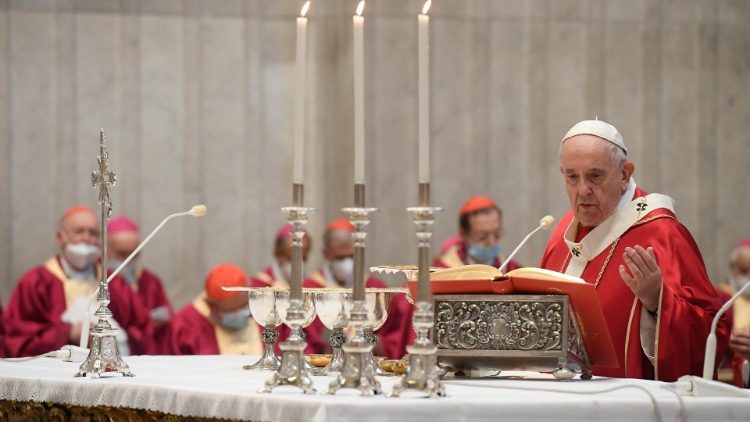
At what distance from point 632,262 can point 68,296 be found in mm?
6791

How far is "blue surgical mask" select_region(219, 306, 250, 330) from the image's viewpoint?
10.5 m

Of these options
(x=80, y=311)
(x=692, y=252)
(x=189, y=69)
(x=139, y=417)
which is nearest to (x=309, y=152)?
(x=189, y=69)

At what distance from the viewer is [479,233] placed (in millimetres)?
10820

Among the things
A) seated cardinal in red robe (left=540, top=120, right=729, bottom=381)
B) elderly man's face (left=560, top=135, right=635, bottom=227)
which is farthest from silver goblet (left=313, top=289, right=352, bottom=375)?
elderly man's face (left=560, top=135, right=635, bottom=227)

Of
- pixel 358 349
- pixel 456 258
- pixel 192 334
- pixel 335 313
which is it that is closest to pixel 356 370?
pixel 358 349

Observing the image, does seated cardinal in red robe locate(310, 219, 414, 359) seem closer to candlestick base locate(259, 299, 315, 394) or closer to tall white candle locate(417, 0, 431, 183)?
candlestick base locate(259, 299, 315, 394)

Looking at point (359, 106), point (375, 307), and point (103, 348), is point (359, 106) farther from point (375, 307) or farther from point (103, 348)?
point (103, 348)

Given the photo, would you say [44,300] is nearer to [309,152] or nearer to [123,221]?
[123,221]

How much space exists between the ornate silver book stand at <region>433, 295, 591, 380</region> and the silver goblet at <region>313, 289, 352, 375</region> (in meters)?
0.33

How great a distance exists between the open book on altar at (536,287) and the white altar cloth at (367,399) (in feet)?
0.54

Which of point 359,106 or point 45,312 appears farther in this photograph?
point 45,312

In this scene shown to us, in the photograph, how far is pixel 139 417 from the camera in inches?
167

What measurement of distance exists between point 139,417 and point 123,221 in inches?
283

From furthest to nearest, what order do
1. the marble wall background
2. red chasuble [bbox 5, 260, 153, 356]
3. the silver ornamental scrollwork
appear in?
the marble wall background < red chasuble [bbox 5, 260, 153, 356] < the silver ornamental scrollwork
